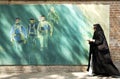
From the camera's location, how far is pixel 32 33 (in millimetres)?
12742

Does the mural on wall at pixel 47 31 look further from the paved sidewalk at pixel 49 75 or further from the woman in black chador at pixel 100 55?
the woman in black chador at pixel 100 55

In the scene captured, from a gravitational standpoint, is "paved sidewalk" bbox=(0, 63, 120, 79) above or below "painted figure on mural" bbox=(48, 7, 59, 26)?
below

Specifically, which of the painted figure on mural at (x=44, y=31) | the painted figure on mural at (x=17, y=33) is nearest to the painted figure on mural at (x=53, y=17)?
the painted figure on mural at (x=44, y=31)

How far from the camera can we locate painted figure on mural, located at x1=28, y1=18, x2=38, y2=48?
1272cm

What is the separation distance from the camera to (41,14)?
12.7 m

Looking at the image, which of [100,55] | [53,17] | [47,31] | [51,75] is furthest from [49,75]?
[53,17]

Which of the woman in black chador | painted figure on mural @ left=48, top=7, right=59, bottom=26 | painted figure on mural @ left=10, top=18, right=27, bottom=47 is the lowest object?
the woman in black chador

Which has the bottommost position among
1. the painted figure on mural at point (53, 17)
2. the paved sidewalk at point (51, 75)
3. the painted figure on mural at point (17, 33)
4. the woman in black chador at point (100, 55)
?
the paved sidewalk at point (51, 75)

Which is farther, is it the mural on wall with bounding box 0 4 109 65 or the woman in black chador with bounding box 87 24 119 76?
the mural on wall with bounding box 0 4 109 65

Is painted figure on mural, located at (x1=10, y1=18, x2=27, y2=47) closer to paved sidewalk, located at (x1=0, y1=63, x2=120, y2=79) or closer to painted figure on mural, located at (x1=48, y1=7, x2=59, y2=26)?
painted figure on mural, located at (x1=48, y1=7, x2=59, y2=26)

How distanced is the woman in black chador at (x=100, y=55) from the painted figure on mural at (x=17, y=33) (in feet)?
7.46

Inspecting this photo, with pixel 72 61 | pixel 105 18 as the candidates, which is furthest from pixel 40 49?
pixel 105 18

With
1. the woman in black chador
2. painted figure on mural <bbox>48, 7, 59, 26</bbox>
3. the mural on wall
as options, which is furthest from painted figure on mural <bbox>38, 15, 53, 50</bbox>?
the woman in black chador

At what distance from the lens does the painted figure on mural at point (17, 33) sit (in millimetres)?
12695
